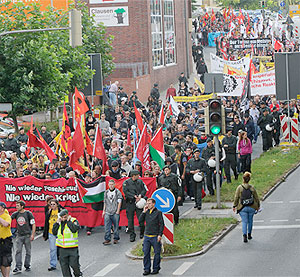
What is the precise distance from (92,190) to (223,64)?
17.3m

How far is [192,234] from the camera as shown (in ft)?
60.0

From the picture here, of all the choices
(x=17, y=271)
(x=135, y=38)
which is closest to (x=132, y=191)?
(x=17, y=271)

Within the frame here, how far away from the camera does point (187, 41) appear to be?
6084 cm

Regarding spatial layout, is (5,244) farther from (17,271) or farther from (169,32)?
(169,32)

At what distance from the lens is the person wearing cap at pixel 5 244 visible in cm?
1553

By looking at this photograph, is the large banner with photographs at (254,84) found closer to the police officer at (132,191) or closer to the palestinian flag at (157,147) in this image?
the palestinian flag at (157,147)

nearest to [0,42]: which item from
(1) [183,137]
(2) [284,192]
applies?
(1) [183,137]

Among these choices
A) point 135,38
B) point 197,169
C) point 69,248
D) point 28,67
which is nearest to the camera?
point 69,248

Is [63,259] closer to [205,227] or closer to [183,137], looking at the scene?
[205,227]

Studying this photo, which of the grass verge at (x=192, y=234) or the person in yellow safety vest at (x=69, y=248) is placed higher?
the person in yellow safety vest at (x=69, y=248)

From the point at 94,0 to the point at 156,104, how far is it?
13.0 meters

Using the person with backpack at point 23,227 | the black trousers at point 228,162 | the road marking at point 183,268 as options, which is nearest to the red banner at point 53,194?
the person with backpack at point 23,227

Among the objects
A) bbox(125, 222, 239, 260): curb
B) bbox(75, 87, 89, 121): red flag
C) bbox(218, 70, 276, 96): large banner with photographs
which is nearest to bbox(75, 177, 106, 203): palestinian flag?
bbox(125, 222, 239, 260): curb

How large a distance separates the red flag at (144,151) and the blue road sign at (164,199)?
4728 millimetres
